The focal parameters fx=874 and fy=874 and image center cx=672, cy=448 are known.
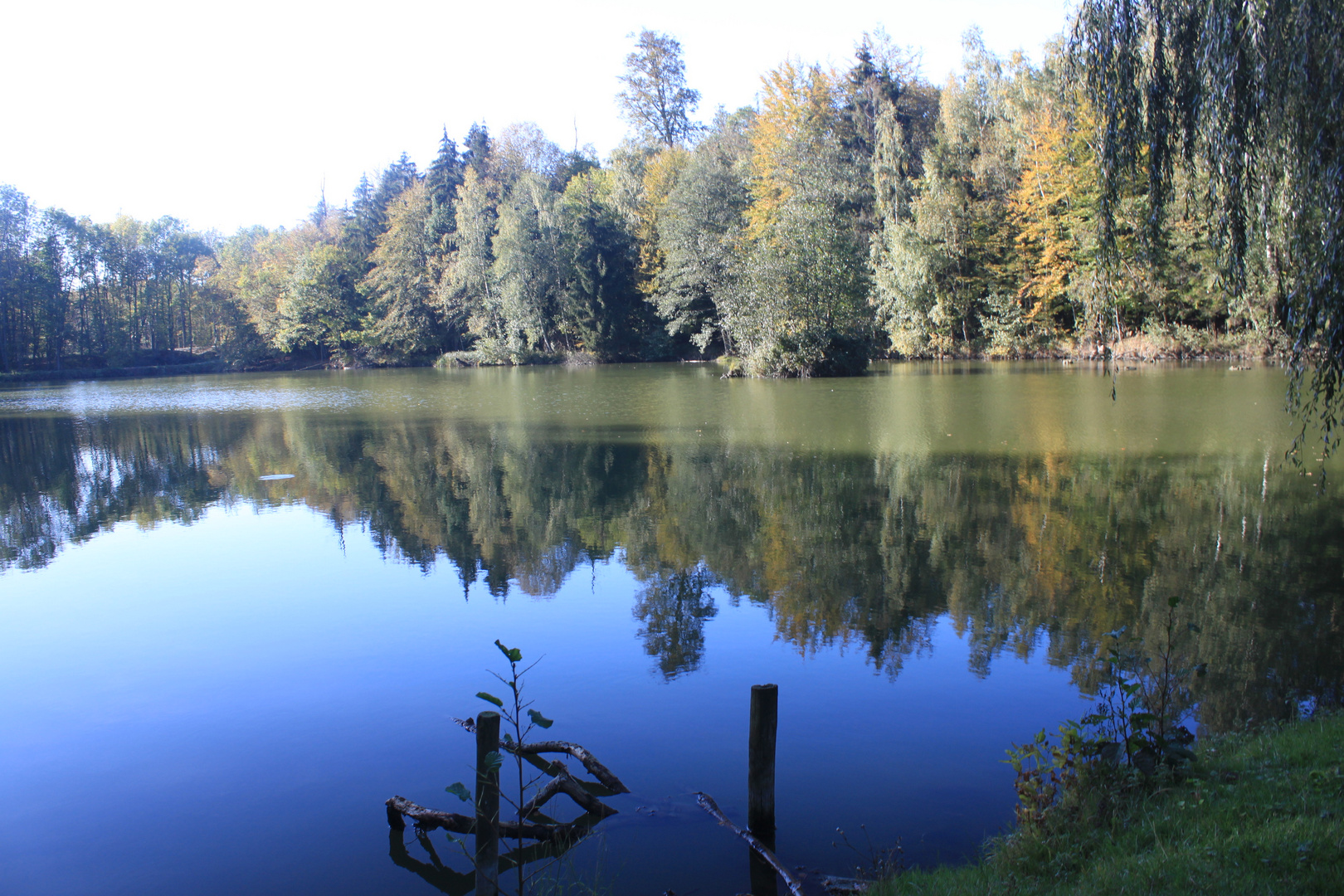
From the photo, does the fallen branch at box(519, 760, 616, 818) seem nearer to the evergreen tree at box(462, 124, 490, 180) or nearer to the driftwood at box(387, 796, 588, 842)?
the driftwood at box(387, 796, 588, 842)

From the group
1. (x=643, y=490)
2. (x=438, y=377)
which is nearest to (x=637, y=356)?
Answer: (x=438, y=377)

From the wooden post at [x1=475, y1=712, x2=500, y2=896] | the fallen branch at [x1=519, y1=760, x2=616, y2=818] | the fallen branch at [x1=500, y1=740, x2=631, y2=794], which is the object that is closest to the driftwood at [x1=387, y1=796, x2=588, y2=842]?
the fallen branch at [x1=519, y1=760, x2=616, y2=818]

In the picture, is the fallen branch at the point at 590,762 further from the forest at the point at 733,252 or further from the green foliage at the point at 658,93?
the green foliage at the point at 658,93

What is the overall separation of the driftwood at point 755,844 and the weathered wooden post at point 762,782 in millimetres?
62

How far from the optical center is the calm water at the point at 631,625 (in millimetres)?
5461

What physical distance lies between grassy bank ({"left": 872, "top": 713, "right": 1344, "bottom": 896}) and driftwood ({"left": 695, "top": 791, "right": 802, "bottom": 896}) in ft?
1.42

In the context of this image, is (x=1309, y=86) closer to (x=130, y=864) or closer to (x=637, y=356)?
(x=130, y=864)

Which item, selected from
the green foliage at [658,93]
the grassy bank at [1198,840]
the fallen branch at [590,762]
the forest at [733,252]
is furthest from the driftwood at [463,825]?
the green foliage at [658,93]

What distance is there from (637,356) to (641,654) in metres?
50.2

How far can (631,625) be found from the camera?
9.03 m

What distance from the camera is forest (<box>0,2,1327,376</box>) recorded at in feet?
115

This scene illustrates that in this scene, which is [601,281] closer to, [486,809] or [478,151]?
[478,151]

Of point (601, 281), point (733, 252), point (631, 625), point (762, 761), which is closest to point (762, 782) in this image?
point (762, 761)

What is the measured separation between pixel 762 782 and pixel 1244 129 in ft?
18.5
